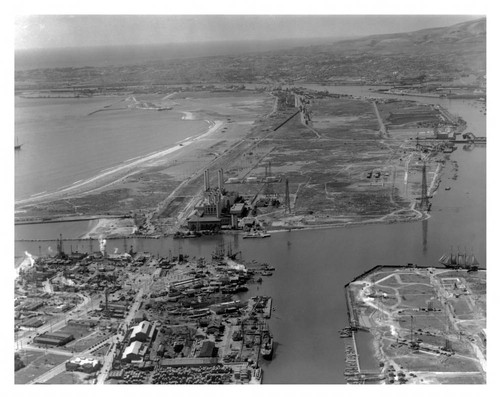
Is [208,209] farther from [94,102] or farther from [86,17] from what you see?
[94,102]

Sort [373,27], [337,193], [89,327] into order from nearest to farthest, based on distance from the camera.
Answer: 1. [89,327]
2. [373,27]
3. [337,193]

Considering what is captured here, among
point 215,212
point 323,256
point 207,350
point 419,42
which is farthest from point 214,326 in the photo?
point 419,42

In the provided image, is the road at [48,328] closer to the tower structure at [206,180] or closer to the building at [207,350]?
the building at [207,350]

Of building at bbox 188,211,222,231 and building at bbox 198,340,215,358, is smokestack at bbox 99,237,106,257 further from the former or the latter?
building at bbox 198,340,215,358

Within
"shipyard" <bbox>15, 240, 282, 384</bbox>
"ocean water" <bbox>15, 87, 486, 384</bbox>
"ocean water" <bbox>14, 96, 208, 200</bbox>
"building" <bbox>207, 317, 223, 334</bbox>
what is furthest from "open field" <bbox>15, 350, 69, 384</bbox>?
"ocean water" <bbox>14, 96, 208, 200</bbox>

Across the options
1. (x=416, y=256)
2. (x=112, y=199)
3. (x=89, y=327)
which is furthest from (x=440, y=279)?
(x=112, y=199)
